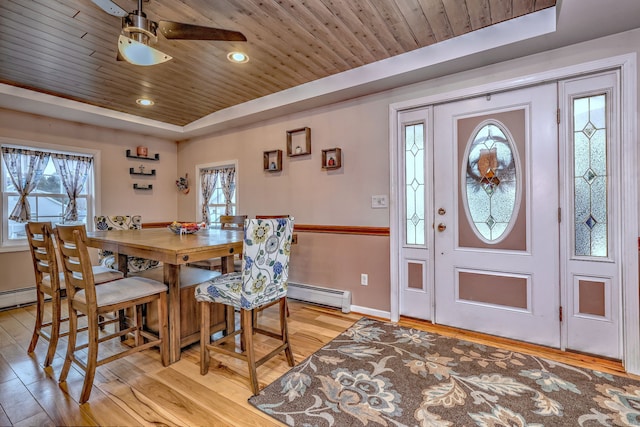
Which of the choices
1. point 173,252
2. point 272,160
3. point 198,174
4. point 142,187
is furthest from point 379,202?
point 142,187

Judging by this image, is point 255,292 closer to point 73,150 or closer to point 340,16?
point 340,16

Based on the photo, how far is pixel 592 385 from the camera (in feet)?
6.03

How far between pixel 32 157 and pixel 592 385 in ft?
19.1

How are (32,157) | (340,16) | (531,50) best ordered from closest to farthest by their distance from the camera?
(340,16), (531,50), (32,157)

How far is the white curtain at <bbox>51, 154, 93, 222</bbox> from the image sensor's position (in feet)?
12.6

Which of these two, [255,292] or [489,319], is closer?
[255,292]

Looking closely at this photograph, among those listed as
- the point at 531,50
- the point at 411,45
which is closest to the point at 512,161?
the point at 531,50

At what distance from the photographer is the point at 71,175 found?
3.93 meters

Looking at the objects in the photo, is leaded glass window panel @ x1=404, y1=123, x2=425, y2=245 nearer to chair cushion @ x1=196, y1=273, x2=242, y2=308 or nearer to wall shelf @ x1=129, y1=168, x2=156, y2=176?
chair cushion @ x1=196, y1=273, x2=242, y2=308

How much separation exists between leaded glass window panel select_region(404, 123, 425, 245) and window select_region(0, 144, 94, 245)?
426cm

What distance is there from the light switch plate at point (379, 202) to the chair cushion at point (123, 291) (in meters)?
2.03

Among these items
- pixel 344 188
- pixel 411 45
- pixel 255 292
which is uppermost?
pixel 411 45

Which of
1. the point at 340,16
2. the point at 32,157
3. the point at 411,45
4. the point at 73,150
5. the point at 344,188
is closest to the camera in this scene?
the point at 340,16

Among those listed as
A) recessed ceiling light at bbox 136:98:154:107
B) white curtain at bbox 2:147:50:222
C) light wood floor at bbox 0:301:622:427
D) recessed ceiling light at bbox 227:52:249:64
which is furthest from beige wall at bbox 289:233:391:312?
white curtain at bbox 2:147:50:222
